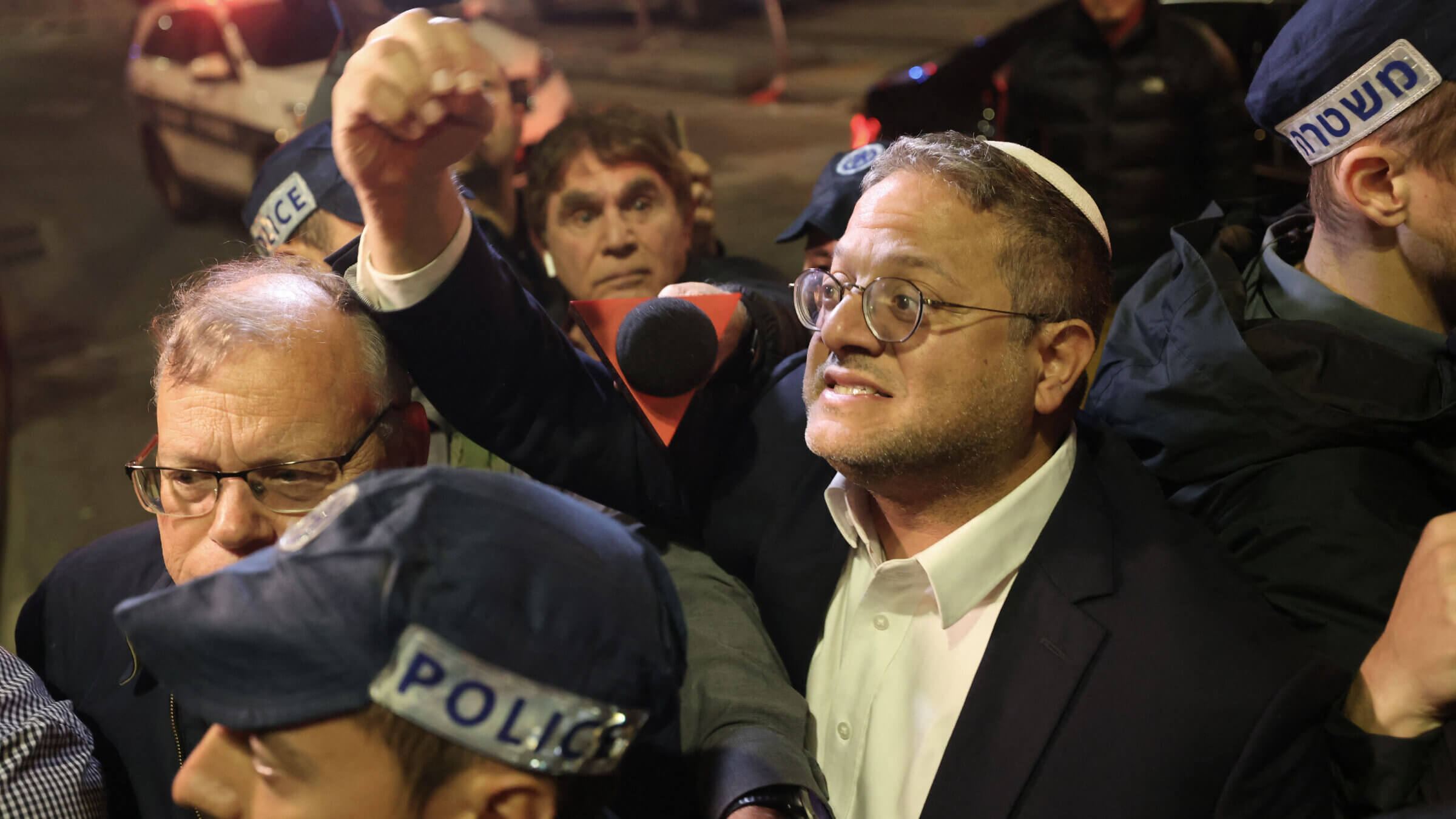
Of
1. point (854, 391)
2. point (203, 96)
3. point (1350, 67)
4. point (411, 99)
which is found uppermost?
point (411, 99)

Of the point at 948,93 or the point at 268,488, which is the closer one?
the point at 268,488

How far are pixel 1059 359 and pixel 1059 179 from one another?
1.07 ft

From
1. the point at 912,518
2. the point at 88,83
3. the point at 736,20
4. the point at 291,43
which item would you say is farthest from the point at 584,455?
the point at 736,20

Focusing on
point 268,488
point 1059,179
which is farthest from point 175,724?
point 1059,179

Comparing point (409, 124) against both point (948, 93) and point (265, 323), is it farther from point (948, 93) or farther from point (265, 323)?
point (948, 93)

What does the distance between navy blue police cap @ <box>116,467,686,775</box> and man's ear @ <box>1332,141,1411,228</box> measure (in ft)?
A: 5.12

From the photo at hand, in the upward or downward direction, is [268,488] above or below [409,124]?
below

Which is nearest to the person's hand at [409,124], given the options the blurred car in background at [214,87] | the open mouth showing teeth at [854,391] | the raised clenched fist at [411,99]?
the raised clenched fist at [411,99]

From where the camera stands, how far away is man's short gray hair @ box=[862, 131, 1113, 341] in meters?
1.81

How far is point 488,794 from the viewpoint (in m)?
1.08

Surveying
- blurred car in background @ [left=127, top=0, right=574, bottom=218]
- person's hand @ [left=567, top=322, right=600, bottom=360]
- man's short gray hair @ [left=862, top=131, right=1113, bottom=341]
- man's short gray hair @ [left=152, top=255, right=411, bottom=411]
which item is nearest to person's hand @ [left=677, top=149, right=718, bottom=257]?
person's hand @ [left=567, top=322, right=600, bottom=360]

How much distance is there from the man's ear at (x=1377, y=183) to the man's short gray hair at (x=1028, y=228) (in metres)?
0.45

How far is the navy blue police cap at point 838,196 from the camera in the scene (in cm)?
298

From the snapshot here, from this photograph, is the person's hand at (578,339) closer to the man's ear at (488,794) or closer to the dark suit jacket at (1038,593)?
the dark suit jacket at (1038,593)
